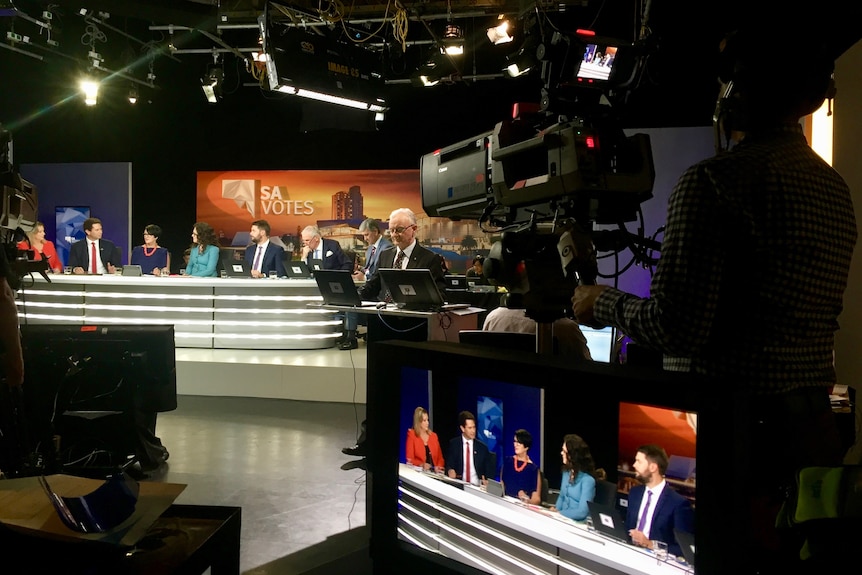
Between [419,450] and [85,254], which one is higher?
[85,254]

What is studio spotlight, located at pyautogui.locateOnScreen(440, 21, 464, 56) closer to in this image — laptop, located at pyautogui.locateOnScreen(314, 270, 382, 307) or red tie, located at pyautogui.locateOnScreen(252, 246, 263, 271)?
red tie, located at pyautogui.locateOnScreen(252, 246, 263, 271)

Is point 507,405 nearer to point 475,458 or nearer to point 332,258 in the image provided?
point 475,458

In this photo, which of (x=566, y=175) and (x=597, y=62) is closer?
(x=566, y=175)

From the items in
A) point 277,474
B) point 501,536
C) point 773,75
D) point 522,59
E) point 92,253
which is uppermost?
point 522,59

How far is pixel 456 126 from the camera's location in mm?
9250

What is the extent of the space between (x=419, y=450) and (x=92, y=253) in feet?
24.2

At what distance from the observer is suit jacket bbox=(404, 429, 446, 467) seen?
1.14m

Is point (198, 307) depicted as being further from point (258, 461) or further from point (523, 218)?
point (523, 218)

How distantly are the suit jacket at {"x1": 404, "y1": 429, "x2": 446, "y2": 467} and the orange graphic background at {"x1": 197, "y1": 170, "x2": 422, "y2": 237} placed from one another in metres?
9.07

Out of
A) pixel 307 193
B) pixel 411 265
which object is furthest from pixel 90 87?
pixel 411 265

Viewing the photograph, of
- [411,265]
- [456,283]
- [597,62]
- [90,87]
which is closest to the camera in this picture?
[597,62]

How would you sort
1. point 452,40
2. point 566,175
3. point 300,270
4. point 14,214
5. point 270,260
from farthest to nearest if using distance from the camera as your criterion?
1. point 270,260
2. point 300,270
3. point 452,40
4. point 14,214
5. point 566,175

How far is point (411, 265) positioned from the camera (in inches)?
155

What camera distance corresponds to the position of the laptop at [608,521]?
909 millimetres
